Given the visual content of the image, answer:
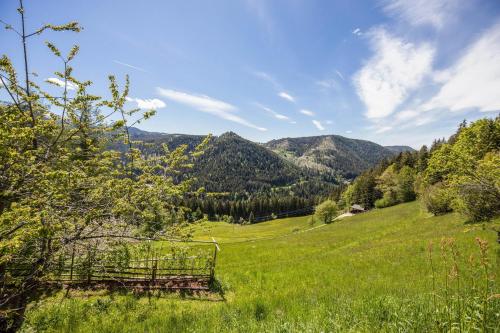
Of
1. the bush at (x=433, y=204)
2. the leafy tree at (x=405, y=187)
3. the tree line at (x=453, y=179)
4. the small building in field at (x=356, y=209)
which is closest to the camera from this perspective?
the tree line at (x=453, y=179)

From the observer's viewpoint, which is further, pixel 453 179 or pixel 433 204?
pixel 433 204

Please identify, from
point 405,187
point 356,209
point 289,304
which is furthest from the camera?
point 356,209

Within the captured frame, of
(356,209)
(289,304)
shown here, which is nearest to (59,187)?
(289,304)

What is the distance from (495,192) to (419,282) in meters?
Answer: 4.44

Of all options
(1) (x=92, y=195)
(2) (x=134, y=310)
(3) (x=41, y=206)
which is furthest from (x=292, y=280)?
(3) (x=41, y=206)

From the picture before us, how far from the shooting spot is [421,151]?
275 ft

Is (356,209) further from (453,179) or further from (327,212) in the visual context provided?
(453,179)

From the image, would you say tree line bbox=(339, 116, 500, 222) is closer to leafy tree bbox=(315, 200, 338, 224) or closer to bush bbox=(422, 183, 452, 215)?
bush bbox=(422, 183, 452, 215)

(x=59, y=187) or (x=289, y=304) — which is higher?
(x=59, y=187)

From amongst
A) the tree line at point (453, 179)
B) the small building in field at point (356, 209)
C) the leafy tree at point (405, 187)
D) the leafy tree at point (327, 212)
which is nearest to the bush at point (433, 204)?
the tree line at point (453, 179)

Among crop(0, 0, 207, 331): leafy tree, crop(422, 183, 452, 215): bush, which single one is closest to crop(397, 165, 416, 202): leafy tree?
crop(422, 183, 452, 215): bush

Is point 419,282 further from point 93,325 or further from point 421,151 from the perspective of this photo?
point 421,151

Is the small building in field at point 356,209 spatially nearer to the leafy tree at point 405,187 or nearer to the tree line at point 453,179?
the tree line at point 453,179

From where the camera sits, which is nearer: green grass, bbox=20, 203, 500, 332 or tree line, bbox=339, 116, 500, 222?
green grass, bbox=20, 203, 500, 332
